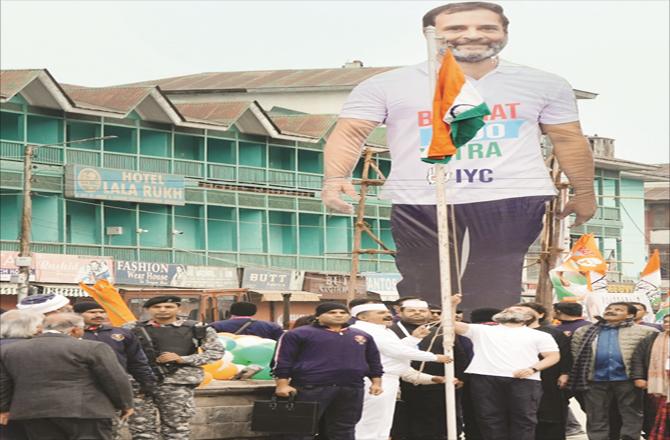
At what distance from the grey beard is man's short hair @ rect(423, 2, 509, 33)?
0.31 meters

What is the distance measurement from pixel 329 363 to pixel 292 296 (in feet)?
131

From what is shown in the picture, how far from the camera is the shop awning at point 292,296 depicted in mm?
54219

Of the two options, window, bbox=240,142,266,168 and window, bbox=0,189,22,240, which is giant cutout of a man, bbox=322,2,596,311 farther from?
window, bbox=240,142,266,168

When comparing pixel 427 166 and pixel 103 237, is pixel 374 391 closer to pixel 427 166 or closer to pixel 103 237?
pixel 427 166

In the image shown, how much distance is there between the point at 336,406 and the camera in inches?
611

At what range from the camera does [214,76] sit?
75625mm

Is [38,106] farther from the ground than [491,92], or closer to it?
farther from the ground

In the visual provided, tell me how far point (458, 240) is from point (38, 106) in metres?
29.4

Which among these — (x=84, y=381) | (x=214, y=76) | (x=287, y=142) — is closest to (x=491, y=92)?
(x=84, y=381)

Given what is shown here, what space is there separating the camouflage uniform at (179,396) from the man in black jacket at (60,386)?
2674 mm

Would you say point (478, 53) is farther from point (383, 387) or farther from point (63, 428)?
point (63, 428)

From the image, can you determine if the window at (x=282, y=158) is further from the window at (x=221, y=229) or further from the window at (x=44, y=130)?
the window at (x=44, y=130)

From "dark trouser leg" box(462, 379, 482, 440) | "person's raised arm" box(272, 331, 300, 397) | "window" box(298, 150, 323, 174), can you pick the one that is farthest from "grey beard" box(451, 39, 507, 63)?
"window" box(298, 150, 323, 174)

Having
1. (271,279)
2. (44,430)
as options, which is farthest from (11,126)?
(44,430)
